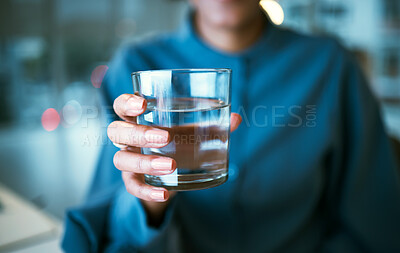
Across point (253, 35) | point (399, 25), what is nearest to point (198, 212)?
point (253, 35)

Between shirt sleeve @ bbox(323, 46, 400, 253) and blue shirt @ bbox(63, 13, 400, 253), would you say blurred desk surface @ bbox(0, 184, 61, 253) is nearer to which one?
blue shirt @ bbox(63, 13, 400, 253)

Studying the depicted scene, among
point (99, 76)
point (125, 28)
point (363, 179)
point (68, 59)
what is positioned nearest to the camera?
point (99, 76)

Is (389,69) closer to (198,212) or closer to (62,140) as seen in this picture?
(198,212)

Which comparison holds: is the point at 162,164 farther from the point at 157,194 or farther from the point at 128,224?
the point at 128,224

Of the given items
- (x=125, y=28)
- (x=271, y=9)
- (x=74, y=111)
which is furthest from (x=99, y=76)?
(x=125, y=28)

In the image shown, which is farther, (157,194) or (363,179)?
(363,179)

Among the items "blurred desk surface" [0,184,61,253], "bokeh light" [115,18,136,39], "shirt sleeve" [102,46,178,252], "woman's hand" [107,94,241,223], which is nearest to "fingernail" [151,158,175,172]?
"woman's hand" [107,94,241,223]

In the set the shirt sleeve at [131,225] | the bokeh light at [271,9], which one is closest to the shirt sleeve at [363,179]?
the bokeh light at [271,9]
